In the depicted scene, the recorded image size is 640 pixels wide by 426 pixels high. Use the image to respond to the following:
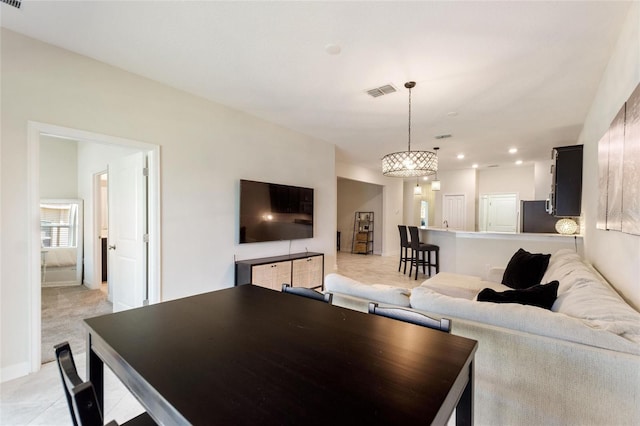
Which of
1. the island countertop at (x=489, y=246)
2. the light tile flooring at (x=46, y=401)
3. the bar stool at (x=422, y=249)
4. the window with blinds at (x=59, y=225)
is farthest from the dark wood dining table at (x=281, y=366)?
the window with blinds at (x=59, y=225)

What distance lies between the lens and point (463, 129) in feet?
15.0

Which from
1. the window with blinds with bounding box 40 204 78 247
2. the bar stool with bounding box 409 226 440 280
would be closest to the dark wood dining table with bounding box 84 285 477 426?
the bar stool with bounding box 409 226 440 280

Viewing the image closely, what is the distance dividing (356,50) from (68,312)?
4748 mm

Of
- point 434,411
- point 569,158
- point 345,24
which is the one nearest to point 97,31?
point 345,24

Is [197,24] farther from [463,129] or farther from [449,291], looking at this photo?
[463,129]

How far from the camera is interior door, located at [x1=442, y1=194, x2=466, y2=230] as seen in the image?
8.60 m

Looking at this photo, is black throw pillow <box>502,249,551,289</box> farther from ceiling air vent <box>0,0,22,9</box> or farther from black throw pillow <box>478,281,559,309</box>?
ceiling air vent <box>0,0,22,9</box>

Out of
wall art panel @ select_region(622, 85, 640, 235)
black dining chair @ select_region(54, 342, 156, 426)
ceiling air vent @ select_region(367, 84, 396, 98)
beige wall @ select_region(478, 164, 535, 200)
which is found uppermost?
ceiling air vent @ select_region(367, 84, 396, 98)

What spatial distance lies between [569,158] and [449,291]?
2.56 meters

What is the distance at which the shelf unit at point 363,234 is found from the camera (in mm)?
9438

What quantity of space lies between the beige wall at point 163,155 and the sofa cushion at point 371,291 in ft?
6.76

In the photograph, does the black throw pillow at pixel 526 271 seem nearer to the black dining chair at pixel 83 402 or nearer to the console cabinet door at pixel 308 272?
the console cabinet door at pixel 308 272

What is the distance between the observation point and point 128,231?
11.3 ft

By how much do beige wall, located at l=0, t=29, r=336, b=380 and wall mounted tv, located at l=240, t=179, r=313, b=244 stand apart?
15cm
